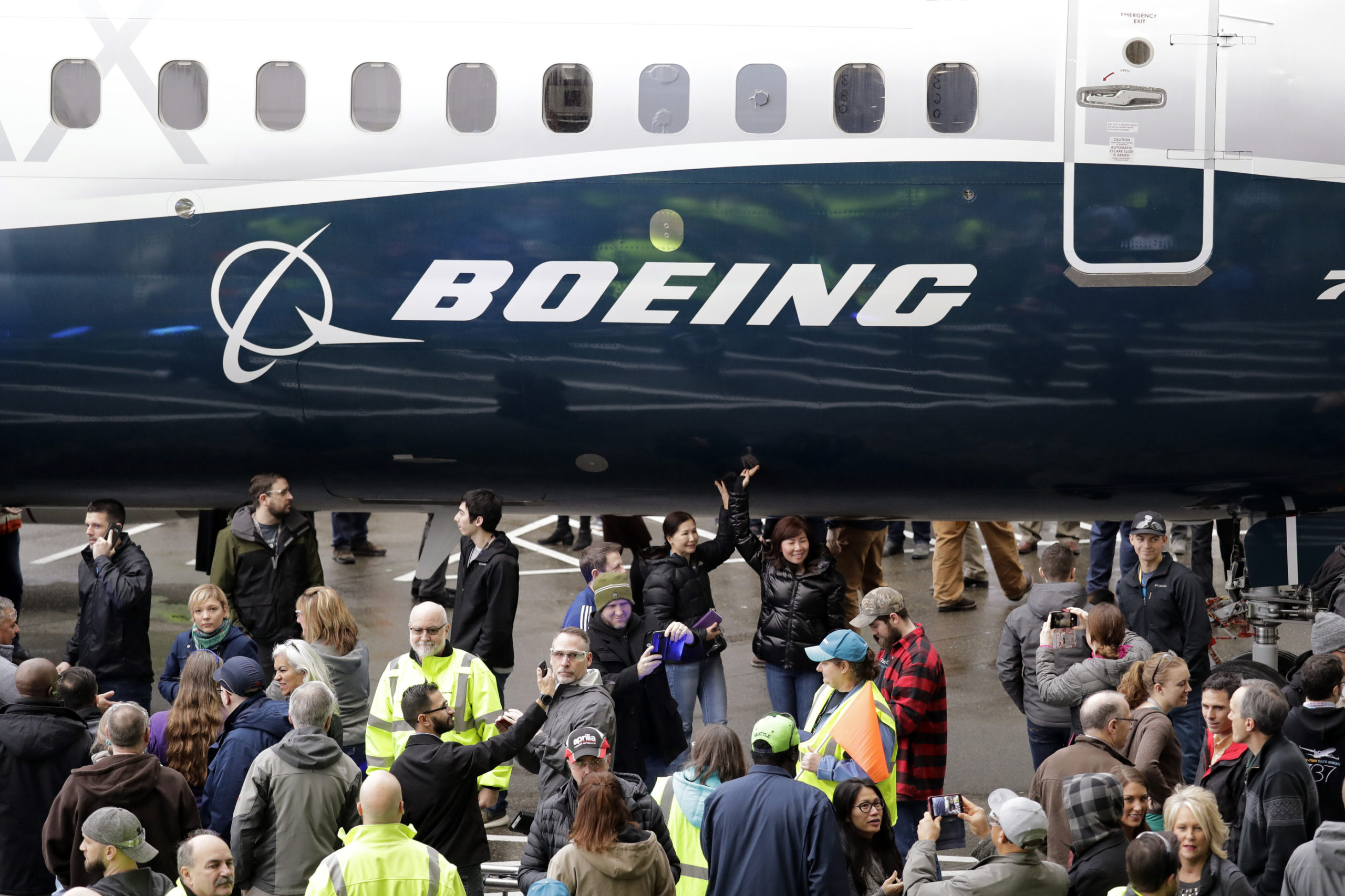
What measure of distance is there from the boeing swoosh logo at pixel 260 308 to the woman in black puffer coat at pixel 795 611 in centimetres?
264

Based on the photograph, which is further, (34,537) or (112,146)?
(34,537)

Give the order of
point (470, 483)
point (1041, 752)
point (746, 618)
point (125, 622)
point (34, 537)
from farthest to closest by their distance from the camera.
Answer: point (34, 537) → point (746, 618) → point (470, 483) → point (125, 622) → point (1041, 752)

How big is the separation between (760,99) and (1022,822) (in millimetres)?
4771

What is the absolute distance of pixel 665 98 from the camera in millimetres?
8375

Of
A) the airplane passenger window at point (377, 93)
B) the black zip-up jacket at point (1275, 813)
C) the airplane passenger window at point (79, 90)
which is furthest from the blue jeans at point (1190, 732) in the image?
the airplane passenger window at point (79, 90)

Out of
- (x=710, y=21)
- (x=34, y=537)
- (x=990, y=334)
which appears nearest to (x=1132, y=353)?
(x=990, y=334)

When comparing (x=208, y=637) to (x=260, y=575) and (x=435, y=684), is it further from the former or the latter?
(x=435, y=684)

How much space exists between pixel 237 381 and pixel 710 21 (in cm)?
368

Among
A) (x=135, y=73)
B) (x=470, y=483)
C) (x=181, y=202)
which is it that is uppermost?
(x=135, y=73)

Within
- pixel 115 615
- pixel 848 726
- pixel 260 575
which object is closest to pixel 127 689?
pixel 115 615

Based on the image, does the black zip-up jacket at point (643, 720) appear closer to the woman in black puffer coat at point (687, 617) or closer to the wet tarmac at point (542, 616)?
the woman in black puffer coat at point (687, 617)

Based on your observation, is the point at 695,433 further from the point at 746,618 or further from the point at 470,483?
the point at 746,618

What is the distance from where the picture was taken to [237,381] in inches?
348

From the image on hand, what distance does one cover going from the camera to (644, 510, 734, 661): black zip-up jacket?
8594 millimetres
